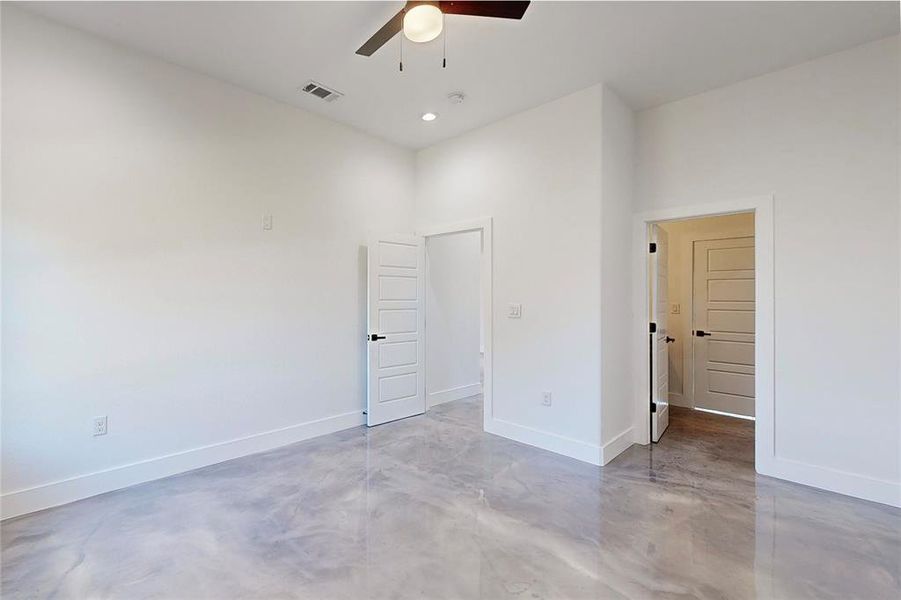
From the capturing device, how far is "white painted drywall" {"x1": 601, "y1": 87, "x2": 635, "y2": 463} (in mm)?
3420

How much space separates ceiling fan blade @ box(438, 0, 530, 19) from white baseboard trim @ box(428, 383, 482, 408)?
13.0 feet

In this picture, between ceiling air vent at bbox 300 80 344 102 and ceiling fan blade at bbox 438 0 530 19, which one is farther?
ceiling air vent at bbox 300 80 344 102

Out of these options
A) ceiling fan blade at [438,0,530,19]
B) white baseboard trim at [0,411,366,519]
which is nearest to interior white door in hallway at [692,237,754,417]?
ceiling fan blade at [438,0,530,19]

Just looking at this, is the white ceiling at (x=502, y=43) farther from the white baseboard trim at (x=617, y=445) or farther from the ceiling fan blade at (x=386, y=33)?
the white baseboard trim at (x=617, y=445)

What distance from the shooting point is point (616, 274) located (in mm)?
3617

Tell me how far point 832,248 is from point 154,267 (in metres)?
4.84

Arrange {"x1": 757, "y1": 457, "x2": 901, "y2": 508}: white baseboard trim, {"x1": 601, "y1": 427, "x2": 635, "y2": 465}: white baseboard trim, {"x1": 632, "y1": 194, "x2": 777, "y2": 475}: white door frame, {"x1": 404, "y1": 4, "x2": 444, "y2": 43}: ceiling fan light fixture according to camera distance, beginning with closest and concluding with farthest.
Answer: {"x1": 404, "y1": 4, "x2": 444, "y2": 43}: ceiling fan light fixture, {"x1": 757, "y1": 457, "x2": 901, "y2": 508}: white baseboard trim, {"x1": 632, "y1": 194, "x2": 777, "y2": 475}: white door frame, {"x1": 601, "y1": 427, "x2": 635, "y2": 465}: white baseboard trim

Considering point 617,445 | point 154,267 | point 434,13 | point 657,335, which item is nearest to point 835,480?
point 617,445

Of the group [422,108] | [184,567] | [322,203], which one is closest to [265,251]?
[322,203]

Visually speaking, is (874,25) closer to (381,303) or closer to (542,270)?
(542,270)

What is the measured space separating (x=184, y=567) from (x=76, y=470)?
1.35 meters

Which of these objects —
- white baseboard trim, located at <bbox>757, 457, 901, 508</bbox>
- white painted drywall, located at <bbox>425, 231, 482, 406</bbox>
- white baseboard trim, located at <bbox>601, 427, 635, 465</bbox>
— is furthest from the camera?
white painted drywall, located at <bbox>425, 231, 482, 406</bbox>

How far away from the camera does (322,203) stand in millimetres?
4086

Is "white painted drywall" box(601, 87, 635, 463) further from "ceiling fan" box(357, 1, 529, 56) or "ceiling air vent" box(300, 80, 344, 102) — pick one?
"ceiling air vent" box(300, 80, 344, 102)
